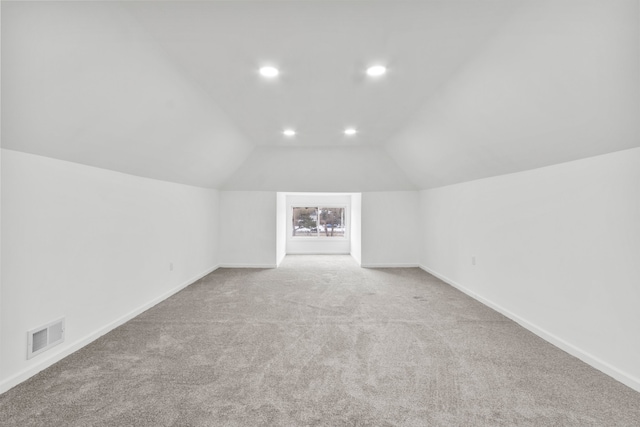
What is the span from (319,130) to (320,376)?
307 centimetres

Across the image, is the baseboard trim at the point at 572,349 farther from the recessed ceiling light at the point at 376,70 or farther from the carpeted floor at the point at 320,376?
the recessed ceiling light at the point at 376,70

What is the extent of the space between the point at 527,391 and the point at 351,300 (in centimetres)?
229

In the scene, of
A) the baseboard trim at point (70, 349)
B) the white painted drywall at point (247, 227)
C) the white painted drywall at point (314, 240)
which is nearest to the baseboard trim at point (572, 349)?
the white painted drywall at point (247, 227)

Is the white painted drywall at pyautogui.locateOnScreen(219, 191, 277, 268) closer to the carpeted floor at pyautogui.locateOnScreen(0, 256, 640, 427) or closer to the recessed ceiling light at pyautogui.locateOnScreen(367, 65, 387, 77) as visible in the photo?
the carpeted floor at pyautogui.locateOnScreen(0, 256, 640, 427)

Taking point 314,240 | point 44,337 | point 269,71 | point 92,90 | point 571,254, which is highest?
point 269,71

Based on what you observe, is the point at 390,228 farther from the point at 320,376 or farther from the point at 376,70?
the point at 320,376

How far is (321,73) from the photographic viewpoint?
2441 millimetres

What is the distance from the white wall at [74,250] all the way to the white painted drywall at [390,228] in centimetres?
390

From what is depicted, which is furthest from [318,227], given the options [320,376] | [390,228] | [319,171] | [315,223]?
[320,376]

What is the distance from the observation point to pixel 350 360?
2418mm

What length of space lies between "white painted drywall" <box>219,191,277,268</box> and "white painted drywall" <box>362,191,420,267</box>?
2.04m

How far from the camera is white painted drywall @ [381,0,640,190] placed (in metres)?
1.56

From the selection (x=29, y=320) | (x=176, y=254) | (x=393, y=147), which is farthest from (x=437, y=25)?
(x=176, y=254)

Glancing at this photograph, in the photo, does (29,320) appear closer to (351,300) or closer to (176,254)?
(176,254)
